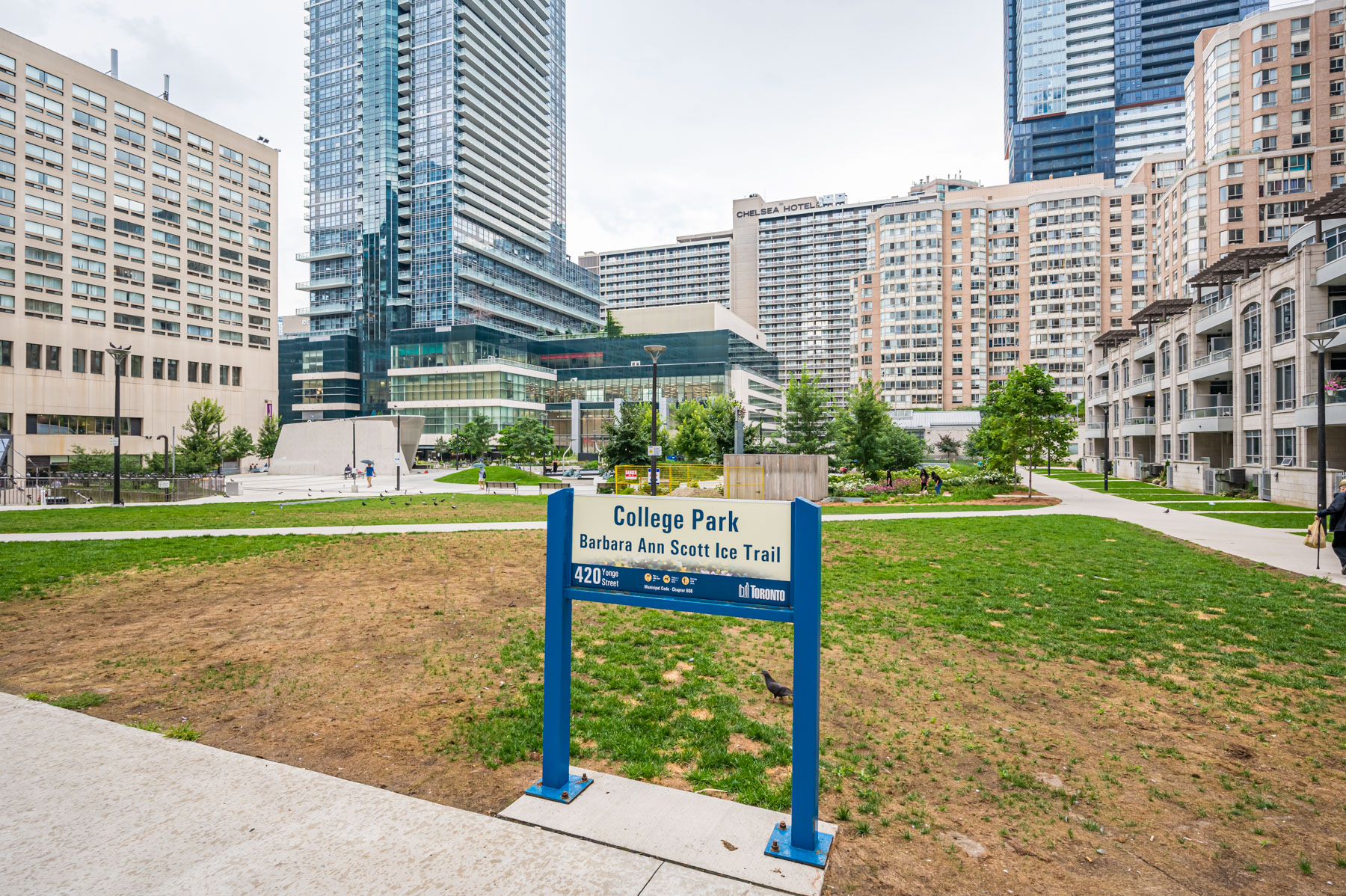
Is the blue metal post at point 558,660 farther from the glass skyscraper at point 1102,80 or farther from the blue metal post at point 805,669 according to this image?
the glass skyscraper at point 1102,80

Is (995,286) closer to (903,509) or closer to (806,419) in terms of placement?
(806,419)

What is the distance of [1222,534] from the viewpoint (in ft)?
63.7

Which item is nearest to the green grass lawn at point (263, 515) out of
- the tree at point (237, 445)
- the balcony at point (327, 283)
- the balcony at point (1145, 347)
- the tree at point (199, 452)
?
the tree at point (199, 452)

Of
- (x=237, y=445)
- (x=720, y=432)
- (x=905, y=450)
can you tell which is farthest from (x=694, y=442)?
(x=237, y=445)

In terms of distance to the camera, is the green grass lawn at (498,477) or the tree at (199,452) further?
the green grass lawn at (498,477)

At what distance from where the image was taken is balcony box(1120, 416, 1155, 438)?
52.9 meters

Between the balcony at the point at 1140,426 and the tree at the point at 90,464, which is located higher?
the balcony at the point at 1140,426

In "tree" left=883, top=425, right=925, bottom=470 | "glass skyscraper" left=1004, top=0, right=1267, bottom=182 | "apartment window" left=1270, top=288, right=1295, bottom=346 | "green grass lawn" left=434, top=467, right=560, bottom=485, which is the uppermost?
"glass skyscraper" left=1004, top=0, right=1267, bottom=182

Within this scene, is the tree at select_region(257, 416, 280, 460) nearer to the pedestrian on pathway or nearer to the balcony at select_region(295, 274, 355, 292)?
the balcony at select_region(295, 274, 355, 292)

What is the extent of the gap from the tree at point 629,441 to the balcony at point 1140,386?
40653 millimetres

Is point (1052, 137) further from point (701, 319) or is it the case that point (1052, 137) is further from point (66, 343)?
point (66, 343)

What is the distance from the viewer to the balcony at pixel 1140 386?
52.6 metres

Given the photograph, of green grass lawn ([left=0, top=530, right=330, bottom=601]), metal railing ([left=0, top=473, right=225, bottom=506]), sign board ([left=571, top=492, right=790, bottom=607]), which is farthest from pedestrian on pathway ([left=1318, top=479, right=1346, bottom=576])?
metal railing ([left=0, top=473, right=225, bottom=506])

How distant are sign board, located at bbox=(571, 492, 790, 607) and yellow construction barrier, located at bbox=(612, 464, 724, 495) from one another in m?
28.6
